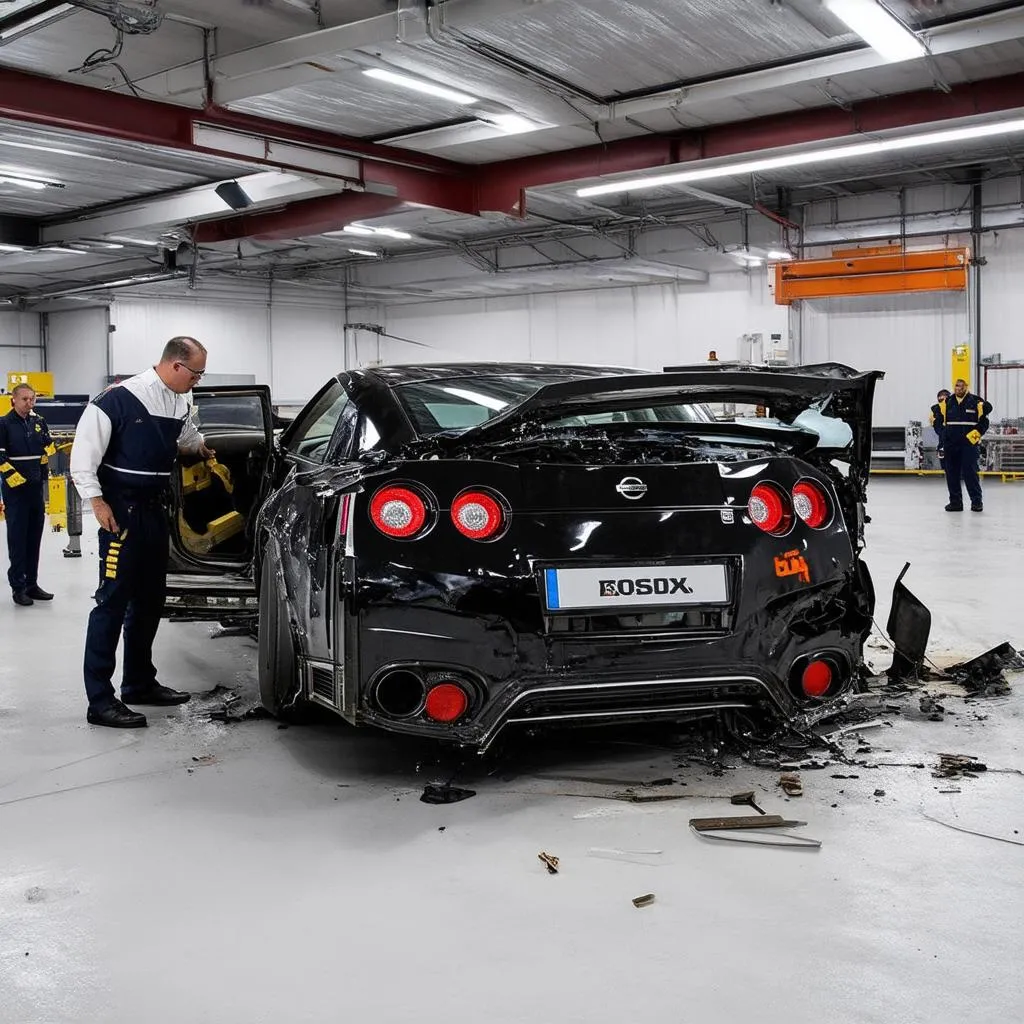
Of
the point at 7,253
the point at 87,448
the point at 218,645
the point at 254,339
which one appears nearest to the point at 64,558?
the point at 218,645

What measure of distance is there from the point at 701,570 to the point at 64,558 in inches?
284

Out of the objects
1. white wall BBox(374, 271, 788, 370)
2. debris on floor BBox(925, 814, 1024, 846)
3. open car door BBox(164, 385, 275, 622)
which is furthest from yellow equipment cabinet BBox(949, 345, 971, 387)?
debris on floor BBox(925, 814, 1024, 846)

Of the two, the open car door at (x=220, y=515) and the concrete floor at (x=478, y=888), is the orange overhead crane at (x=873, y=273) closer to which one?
the open car door at (x=220, y=515)

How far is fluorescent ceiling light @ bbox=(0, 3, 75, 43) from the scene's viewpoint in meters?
7.01

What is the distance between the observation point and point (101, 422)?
3.84 meters

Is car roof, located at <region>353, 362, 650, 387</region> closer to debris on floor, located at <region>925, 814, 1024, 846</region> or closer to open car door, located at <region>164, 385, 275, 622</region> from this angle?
open car door, located at <region>164, 385, 275, 622</region>

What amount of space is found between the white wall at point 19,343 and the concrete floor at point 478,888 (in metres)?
22.3

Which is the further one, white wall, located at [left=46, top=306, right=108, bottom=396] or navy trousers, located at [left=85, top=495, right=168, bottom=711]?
white wall, located at [left=46, top=306, right=108, bottom=396]

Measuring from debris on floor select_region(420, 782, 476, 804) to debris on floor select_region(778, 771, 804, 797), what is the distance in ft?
2.84

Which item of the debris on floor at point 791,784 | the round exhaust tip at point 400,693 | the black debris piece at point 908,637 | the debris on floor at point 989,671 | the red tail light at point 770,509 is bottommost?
the debris on floor at point 791,784

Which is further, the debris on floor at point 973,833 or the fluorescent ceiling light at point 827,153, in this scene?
the fluorescent ceiling light at point 827,153

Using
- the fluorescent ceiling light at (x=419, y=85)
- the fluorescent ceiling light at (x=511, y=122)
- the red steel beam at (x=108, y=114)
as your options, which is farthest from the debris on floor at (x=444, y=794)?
the fluorescent ceiling light at (x=511, y=122)

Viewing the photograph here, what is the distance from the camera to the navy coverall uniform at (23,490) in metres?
6.75

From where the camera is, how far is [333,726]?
372cm
